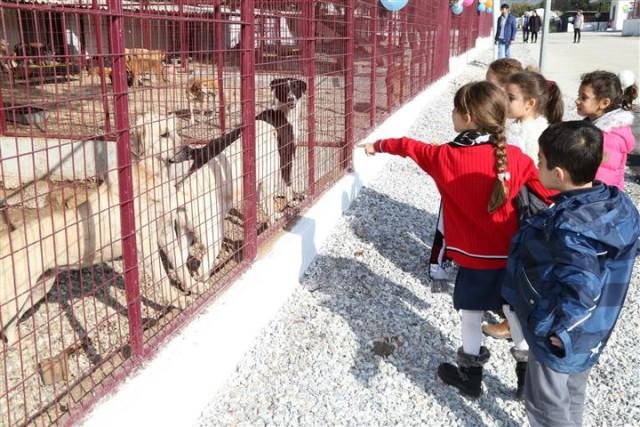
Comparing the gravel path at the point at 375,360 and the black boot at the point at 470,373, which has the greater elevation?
the black boot at the point at 470,373

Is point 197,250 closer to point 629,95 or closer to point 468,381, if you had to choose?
point 468,381

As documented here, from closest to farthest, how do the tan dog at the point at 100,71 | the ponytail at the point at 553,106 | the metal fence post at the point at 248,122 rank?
the tan dog at the point at 100,71, the metal fence post at the point at 248,122, the ponytail at the point at 553,106

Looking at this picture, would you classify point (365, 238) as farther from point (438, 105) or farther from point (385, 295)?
point (438, 105)

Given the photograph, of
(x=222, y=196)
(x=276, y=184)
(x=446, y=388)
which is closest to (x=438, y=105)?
(x=276, y=184)

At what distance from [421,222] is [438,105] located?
781 centimetres

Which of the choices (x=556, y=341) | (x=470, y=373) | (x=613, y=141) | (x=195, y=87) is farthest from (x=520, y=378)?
(x=195, y=87)

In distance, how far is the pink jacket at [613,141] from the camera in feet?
12.8

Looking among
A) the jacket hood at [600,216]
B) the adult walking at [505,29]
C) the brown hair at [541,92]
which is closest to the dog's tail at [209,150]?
the brown hair at [541,92]

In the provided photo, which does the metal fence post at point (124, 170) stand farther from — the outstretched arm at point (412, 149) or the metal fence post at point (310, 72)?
the metal fence post at point (310, 72)

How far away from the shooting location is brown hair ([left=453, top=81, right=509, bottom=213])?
9.71 ft

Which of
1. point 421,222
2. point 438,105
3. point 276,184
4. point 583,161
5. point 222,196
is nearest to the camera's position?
point 583,161

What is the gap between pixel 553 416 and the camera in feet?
8.29

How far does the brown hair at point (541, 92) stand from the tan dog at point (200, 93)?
6.70 ft

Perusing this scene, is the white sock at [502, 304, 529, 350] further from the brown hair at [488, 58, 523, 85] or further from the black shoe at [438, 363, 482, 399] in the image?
the brown hair at [488, 58, 523, 85]
